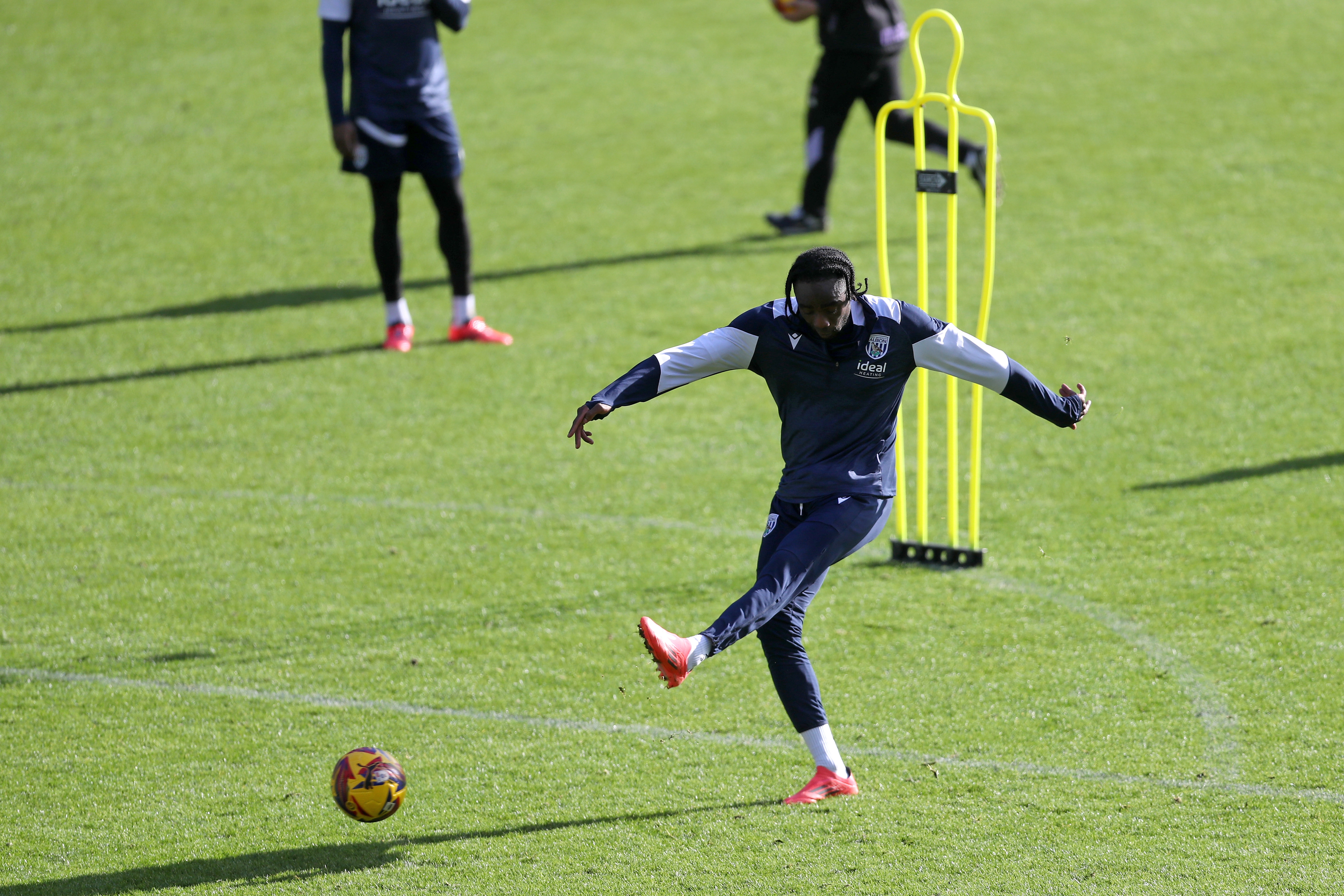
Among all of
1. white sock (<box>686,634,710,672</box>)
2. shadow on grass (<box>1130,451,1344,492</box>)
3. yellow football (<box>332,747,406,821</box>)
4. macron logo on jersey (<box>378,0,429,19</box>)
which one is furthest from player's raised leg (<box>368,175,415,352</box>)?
white sock (<box>686,634,710,672</box>)

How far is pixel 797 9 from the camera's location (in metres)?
11.9

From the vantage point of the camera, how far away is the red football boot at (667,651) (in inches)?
178

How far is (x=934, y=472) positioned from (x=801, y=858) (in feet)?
13.5

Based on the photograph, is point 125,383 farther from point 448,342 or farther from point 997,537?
point 997,537

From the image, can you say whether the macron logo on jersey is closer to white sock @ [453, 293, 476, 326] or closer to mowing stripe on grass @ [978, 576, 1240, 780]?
white sock @ [453, 293, 476, 326]

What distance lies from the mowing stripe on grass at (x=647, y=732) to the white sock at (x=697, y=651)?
1281mm

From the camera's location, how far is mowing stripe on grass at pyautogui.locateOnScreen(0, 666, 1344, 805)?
17.6ft

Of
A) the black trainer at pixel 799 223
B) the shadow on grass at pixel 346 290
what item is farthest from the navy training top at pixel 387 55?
the black trainer at pixel 799 223

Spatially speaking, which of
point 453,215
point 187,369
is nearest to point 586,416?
point 453,215

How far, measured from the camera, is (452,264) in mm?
10531

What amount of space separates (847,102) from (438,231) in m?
3.66

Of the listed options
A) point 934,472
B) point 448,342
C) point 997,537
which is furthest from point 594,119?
point 997,537

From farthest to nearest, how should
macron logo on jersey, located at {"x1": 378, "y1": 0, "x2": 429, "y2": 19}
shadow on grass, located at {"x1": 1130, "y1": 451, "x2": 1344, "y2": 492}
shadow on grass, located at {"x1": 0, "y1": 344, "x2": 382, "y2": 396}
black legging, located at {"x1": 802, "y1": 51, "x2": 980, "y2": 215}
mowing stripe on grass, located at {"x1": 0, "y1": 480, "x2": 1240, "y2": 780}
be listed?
black legging, located at {"x1": 802, "y1": 51, "x2": 980, "y2": 215}, shadow on grass, located at {"x1": 0, "y1": 344, "x2": 382, "y2": 396}, macron logo on jersey, located at {"x1": 378, "y1": 0, "x2": 429, "y2": 19}, shadow on grass, located at {"x1": 1130, "y1": 451, "x2": 1344, "y2": 492}, mowing stripe on grass, located at {"x1": 0, "y1": 480, "x2": 1240, "y2": 780}

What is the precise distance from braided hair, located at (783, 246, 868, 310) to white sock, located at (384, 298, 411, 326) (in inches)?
238
